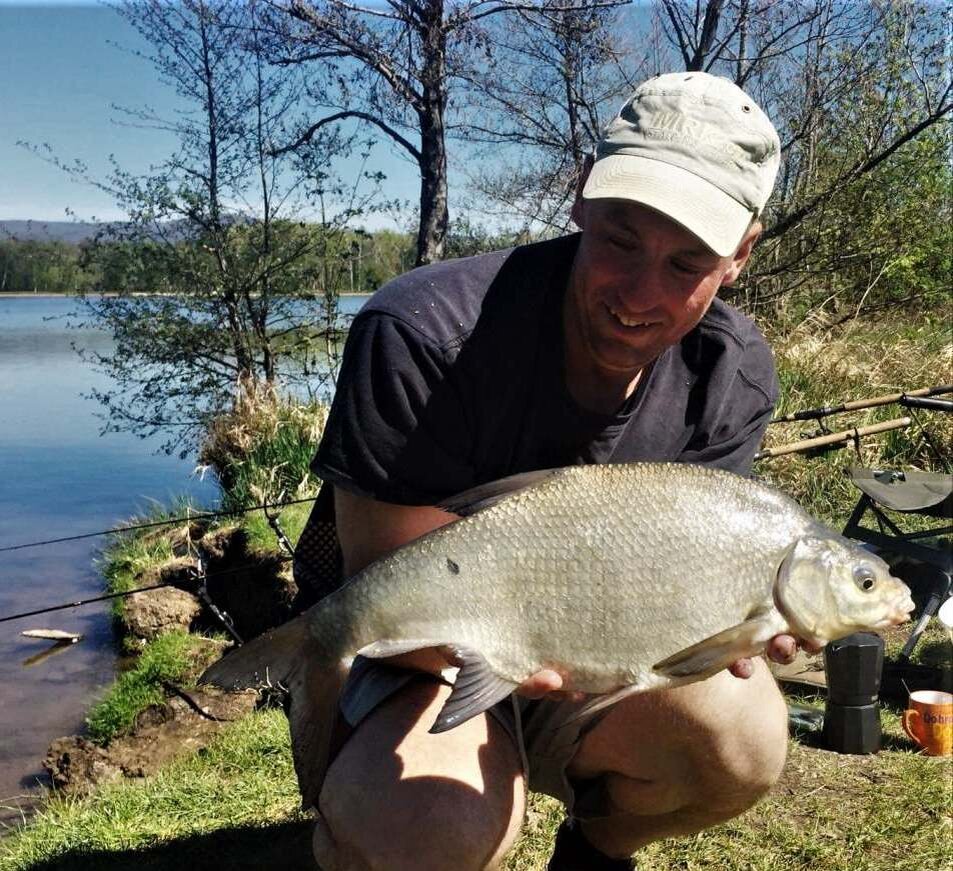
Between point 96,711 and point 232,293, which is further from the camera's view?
point 232,293

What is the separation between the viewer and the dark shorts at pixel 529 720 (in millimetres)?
2127

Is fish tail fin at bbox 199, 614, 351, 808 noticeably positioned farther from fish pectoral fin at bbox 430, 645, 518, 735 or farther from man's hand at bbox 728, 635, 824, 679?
man's hand at bbox 728, 635, 824, 679

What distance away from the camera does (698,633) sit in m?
1.96

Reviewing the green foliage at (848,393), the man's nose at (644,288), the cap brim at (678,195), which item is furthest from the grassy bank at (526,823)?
the green foliage at (848,393)

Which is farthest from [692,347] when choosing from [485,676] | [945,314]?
[945,314]

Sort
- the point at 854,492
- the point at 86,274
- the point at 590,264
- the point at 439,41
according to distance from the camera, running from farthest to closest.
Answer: the point at 86,274 → the point at 439,41 → the point at 854,492 → the point at 590,264

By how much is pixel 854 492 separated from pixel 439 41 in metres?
5.54

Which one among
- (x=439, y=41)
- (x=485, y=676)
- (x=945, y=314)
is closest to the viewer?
(x=485, y=676)

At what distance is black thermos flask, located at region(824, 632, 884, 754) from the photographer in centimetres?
347

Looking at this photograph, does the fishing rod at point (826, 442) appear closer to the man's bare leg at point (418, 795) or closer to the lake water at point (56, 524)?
the man's bare leg at point (418, 795)

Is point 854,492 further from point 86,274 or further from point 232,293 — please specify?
→ point 86,274

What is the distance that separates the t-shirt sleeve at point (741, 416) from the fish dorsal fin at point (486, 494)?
0.52 metres

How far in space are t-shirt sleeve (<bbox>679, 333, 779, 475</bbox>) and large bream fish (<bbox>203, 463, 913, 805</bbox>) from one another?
1.23ft

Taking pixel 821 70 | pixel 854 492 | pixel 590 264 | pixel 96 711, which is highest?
pixel 821 70
